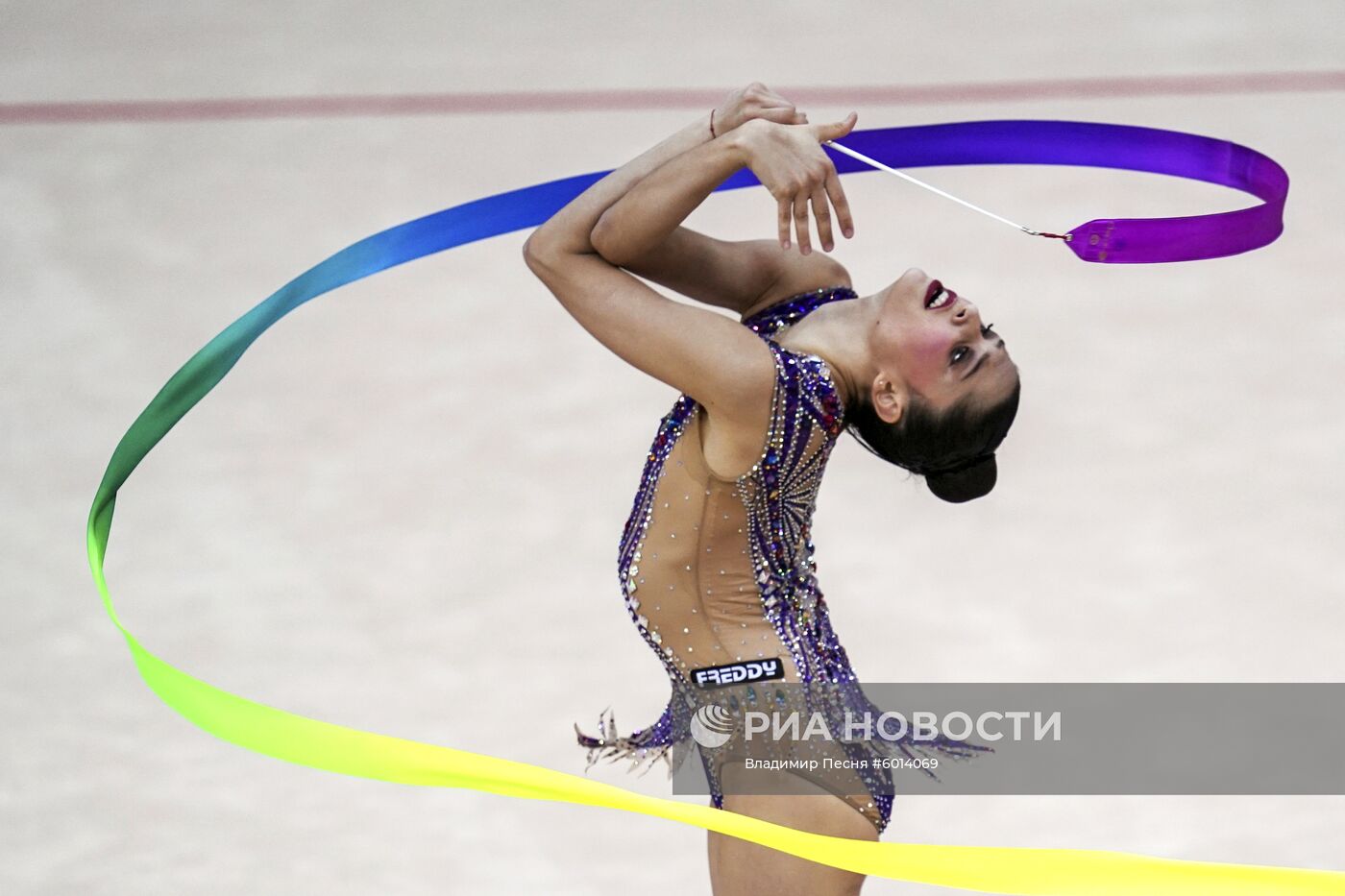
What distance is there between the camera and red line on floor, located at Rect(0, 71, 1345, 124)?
4.41 meters

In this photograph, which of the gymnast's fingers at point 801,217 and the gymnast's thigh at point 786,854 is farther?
the gymnast's thigh at point 786,854

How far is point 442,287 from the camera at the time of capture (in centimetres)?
407

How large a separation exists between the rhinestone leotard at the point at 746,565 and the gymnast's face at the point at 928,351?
0.23 ft

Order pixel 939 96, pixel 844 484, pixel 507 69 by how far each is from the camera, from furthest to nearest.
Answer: pixel 507 69 → pixel 939 96 → pixel 844 484

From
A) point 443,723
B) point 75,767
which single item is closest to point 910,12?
point 443,723

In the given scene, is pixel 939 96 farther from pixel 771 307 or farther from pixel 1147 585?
pixel 771 307

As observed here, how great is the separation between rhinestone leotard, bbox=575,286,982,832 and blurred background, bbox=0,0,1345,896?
0.91 m

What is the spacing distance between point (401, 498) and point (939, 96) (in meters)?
1.61

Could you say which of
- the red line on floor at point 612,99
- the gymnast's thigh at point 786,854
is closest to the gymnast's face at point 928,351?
the gymnast's thigh at point 786,854

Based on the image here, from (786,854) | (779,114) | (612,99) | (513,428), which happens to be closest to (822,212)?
(779,114)

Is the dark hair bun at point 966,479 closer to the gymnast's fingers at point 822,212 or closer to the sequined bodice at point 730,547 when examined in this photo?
the sequined bodice at point 730,547

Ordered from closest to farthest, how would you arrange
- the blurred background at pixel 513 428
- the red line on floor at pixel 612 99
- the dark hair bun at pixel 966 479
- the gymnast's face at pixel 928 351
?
the gymnast's face at pixel 928 351 < the dark hair bun at pixel 966 479 < the blurred background at pixel 513 428 < the red line on floor at pixel 612 99

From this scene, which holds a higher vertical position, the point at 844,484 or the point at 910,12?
the point at 910,12

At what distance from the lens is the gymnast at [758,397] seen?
1925 mm
